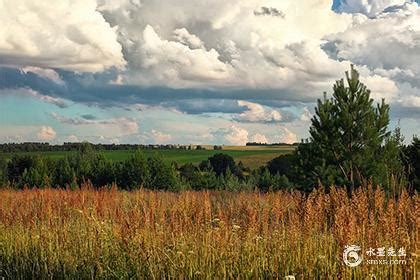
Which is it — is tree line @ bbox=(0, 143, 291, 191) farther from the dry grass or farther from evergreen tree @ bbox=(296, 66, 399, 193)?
the dry grass

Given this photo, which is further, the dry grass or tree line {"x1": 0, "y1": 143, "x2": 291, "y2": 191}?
tree line {"x1": 0, "y1": 143, "x2": 291, "y2": 191}

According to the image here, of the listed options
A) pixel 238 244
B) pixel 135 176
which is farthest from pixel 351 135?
pixel 135 176

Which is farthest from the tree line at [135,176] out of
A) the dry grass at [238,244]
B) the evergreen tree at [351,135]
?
the dry grass at [238,244]

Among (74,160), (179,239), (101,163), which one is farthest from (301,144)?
(74,160)

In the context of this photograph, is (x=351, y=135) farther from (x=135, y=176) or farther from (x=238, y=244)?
(x=135, y=176)

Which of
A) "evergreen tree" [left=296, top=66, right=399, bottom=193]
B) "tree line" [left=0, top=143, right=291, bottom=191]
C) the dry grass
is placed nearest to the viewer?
the dry grass

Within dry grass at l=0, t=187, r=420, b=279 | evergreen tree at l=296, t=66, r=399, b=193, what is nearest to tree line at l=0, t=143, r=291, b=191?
evergreen tree at l=296, t=66, r=399, b=193

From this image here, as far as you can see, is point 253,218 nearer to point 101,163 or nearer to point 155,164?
point 155,164

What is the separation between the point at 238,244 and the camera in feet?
19.0

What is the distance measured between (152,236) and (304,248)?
1.94 meters

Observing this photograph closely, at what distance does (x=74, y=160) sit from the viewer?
37.1 m

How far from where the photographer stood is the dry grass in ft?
15.7

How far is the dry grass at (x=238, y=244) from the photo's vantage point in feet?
15.7

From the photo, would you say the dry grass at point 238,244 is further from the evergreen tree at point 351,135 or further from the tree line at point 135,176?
the tree line at point 135,176
